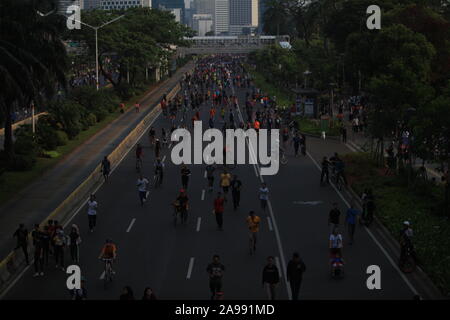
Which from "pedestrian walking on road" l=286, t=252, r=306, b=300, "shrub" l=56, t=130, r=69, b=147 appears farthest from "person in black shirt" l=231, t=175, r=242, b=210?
"shrub" l=56, t=130, r=69, b=147

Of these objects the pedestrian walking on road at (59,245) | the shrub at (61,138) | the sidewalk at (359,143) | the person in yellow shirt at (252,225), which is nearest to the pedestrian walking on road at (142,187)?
the person in yellow shirt at (252,225)

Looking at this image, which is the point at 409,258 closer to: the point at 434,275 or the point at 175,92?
the point at 434,275

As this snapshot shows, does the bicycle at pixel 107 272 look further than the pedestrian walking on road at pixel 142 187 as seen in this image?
No

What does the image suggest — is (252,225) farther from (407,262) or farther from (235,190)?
(235,190)

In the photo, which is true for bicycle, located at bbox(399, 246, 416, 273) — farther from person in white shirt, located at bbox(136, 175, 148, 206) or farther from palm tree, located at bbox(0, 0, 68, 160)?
palm tree, located at bbox(0, 0, 68, 160)

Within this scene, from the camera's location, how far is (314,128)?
186 feet

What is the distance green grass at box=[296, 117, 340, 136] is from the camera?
54.6m

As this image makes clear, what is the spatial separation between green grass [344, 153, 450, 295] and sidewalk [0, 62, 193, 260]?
12.2m

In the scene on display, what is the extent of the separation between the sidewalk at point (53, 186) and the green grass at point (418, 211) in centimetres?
1217

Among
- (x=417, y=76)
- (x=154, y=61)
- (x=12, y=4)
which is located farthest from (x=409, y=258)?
(x=154, y=61)

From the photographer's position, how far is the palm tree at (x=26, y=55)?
33656mm

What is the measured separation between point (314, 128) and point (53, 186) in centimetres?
2541

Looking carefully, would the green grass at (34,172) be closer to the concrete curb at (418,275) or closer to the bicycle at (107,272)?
the bicycle at (107,272)

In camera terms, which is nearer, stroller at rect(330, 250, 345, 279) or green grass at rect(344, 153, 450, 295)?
stroller at rect(330, 250, 345, 279)
